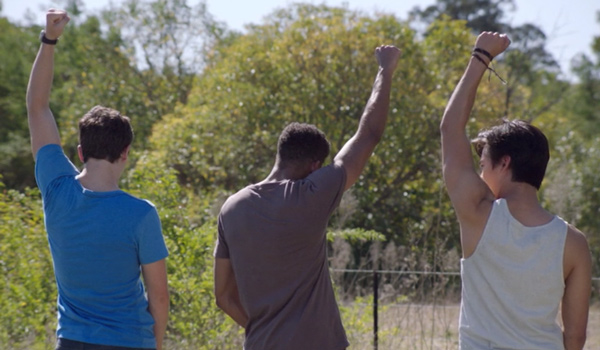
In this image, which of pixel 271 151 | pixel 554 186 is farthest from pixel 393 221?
pixel 554 186

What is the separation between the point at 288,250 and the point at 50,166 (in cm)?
99

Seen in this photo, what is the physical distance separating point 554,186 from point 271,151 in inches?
187

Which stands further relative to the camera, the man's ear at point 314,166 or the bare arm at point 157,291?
the man's ear at point 314,166

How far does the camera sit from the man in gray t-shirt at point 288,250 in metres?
2.92

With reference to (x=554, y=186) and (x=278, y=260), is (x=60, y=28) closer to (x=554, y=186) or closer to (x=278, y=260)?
(x=278, y=260)

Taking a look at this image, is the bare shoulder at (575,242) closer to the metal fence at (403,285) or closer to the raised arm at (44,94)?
the raised arm at (44,94)

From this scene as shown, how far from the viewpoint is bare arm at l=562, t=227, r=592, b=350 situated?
2.67 metres

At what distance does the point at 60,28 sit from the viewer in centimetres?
329

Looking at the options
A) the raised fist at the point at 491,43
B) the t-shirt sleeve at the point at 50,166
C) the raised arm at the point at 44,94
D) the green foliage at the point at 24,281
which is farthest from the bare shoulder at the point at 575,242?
the green foliage at the point at 24,281

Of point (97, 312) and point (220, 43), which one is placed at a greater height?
point (220, 43)

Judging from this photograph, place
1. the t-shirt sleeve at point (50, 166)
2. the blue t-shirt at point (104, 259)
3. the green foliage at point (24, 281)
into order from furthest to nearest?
the green foliage at point (24, 281), the t-shirt sleeve at point (50, 166), the blue t-shirt at point (104, 259)

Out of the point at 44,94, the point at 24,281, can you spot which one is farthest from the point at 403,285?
the point at 44,94

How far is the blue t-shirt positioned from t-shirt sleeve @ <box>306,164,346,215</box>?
23.7 inches

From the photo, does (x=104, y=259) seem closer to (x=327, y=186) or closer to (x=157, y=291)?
(x=157, y=291)
